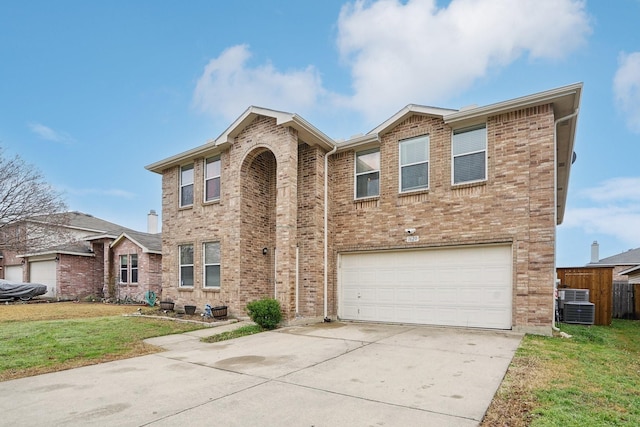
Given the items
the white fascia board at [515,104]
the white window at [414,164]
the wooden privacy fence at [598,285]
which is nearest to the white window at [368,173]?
the white window at [414,164]

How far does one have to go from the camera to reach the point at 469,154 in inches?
388

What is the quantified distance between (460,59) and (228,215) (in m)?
10.7

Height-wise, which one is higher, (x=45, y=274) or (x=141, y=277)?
(x=141, y=277)

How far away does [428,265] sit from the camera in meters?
10.2

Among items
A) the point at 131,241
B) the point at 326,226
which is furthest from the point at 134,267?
the point at 326,226

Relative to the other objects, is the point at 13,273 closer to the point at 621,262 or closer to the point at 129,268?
the point at 129,268

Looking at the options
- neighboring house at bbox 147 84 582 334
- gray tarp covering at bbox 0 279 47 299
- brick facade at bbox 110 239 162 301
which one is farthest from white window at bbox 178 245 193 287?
gray tarp covering at bbox 0 279 47 299

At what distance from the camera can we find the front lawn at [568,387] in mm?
3789

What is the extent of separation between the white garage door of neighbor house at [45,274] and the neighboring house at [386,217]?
13.3m

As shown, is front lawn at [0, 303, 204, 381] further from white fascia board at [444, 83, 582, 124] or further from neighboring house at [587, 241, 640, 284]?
neighboring house at [587, 241, 640, 284]

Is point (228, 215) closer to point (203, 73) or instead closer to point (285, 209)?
point (285, 209)

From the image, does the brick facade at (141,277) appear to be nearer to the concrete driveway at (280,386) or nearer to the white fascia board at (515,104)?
the concrete driveway at (280,386)

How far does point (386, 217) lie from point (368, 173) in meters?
1.64

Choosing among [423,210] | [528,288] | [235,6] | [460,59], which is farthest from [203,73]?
[528,288]
